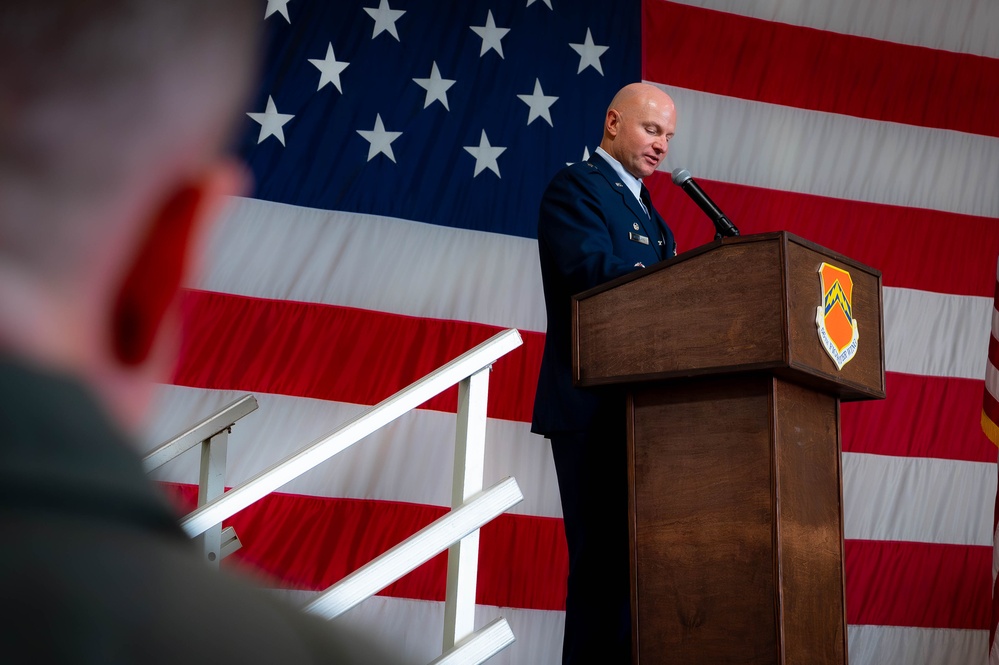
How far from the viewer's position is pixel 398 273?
303 centimetres

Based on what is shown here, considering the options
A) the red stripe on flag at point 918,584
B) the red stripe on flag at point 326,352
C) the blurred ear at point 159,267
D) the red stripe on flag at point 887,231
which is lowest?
the red stripe on flag at point 918,584

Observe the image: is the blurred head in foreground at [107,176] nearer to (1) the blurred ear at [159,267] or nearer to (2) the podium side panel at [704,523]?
(1) the blurred ear at [159,267]

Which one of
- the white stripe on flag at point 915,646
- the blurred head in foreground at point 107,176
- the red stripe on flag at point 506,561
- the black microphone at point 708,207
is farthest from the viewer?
the white stripe on flag at point 915,646

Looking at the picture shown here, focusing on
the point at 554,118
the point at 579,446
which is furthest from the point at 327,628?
the point at 554,118

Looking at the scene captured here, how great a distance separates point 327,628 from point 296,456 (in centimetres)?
139

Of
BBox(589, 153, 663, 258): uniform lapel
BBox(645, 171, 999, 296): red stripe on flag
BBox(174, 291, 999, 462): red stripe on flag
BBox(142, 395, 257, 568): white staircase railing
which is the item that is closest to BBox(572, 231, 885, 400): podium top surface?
BBox(589, 153, 663, 258): uniform lapel

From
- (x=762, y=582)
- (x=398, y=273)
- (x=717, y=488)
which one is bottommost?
(x=762, y=582)

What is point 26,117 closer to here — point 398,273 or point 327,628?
point 327,628

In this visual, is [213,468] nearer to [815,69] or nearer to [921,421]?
[921,421]

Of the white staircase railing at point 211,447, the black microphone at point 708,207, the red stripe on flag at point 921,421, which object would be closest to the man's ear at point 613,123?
the black microphone at point 708,207

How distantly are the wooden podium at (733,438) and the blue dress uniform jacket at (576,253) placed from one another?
0.19 meters

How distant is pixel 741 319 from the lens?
5.15 feet

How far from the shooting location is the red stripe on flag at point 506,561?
2.80m

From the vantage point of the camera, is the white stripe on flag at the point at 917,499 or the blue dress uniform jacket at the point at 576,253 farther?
the white stripe on flag at the point at 917,499
